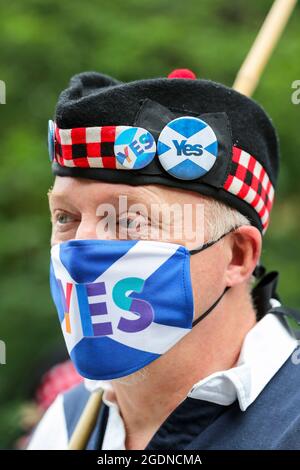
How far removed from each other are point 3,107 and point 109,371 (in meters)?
4.02

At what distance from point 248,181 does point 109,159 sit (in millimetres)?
485

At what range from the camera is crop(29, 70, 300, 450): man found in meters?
2.50

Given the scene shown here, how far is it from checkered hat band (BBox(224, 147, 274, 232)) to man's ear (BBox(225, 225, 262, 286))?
3.9 inches

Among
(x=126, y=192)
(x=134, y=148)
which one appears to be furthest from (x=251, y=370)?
(x=134, y=148)

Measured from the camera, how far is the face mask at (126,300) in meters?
2.50

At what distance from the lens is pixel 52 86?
6117mm

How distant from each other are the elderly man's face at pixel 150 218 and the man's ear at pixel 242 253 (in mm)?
86

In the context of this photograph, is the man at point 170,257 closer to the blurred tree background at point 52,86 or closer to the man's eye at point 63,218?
the man's eye at point 63,218

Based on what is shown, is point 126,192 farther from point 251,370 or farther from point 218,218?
point 251,370

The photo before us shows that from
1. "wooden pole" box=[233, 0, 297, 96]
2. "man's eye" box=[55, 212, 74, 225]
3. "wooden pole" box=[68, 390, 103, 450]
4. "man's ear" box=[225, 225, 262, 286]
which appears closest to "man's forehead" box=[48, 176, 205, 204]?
"man's eye" box=[55, 212, 74, 225]

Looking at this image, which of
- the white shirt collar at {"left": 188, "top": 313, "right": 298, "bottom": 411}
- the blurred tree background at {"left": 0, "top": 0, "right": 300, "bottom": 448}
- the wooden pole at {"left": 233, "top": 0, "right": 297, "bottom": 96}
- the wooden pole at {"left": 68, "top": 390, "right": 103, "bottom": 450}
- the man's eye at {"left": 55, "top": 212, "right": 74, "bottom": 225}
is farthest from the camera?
the blurred tree background at {"left": 0, "top": 0, "right": 300, "bottom": 448}

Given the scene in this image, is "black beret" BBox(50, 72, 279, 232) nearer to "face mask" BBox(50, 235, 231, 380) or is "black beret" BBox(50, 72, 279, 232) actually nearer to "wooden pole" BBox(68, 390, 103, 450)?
"face mask" BBox(50, 235, 231, 380)
